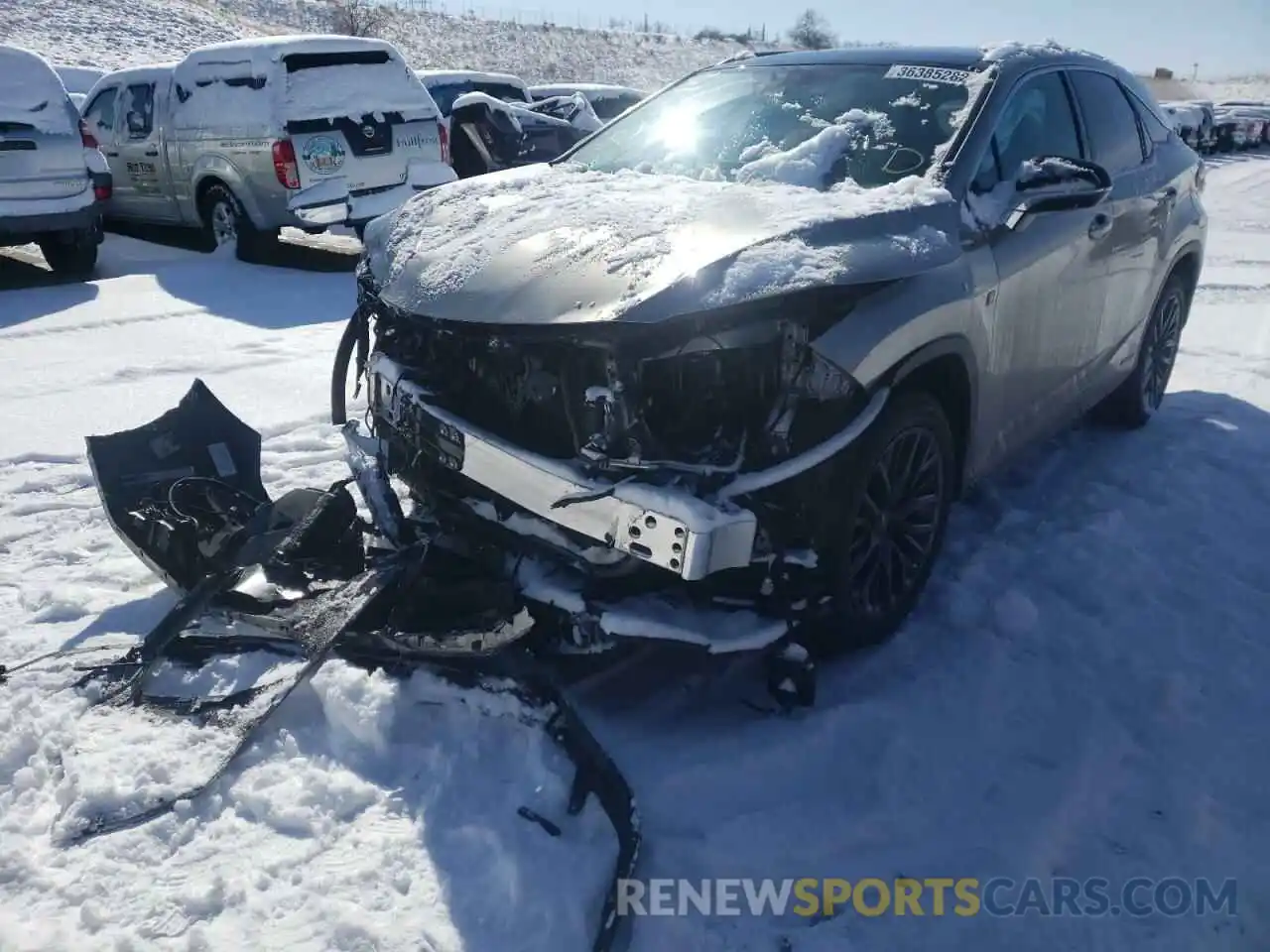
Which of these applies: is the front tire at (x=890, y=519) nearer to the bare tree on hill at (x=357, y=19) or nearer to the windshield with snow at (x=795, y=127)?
the windshield with snow at (x=795, y=127)

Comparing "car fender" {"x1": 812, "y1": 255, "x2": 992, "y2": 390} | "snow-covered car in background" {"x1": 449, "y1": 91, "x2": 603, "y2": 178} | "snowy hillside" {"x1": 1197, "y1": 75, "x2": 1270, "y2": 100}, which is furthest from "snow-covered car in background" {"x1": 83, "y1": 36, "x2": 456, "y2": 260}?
"snowy hillside" {"x1": 1197, "y1": 75, "x2": 1270, "y2": 100}

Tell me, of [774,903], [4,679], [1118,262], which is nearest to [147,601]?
[4,679]

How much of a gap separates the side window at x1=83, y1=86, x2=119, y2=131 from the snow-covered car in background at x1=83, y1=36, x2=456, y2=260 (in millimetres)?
1089

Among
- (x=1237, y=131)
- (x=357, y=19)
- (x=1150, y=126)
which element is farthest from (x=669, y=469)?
(x=357, y=19)

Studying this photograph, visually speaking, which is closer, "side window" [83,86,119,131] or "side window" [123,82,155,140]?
"side window" [123,82,155,140]

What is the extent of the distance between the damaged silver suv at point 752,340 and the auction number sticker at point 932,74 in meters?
0.01

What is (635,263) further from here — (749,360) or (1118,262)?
(1118,262)

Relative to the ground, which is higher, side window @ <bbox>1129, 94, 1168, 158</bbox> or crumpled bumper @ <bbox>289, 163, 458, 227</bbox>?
side window @ <bbox>1129, 94, 1168, 158</bbox>

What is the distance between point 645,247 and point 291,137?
6.99 meters

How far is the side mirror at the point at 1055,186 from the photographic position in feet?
11.1

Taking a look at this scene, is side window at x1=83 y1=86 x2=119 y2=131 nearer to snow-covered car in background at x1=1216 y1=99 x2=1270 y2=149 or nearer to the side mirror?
the side mirror

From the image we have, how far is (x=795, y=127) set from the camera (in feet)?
12.5

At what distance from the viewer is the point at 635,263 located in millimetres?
2676

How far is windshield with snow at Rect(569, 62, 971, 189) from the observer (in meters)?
3.53
